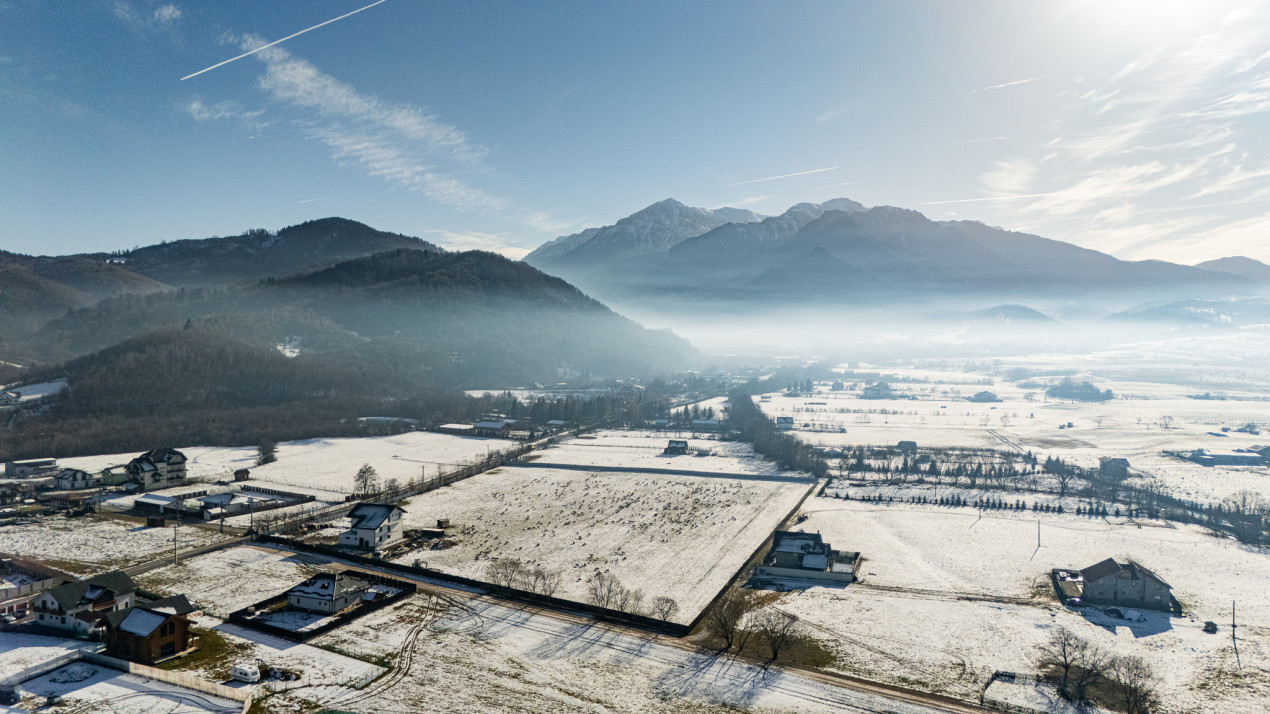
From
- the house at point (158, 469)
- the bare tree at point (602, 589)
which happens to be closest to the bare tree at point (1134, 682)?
the bare tree at point (602, 589)

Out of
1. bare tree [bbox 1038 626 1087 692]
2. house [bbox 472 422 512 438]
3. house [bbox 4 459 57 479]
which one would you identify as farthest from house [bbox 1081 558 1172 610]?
house [bbox 4 459 57 479]

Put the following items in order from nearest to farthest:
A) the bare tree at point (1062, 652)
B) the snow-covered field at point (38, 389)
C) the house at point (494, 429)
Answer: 1. the bare tree at point (1062, 652)
2. the house at point (494, 429)
3. the snow-covered field at point (38, 389)

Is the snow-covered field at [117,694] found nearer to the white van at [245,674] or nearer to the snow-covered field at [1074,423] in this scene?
the white van at [245,674]

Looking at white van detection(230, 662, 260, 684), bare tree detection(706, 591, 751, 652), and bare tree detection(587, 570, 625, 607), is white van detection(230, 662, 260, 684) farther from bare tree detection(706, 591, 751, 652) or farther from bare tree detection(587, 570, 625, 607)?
bare tree detection(706, 591, 751, 652)

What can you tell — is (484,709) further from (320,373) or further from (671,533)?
(320,373)

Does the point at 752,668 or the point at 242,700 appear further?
the point at 752,668

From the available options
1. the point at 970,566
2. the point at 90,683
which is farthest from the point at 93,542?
the point at 970,566
